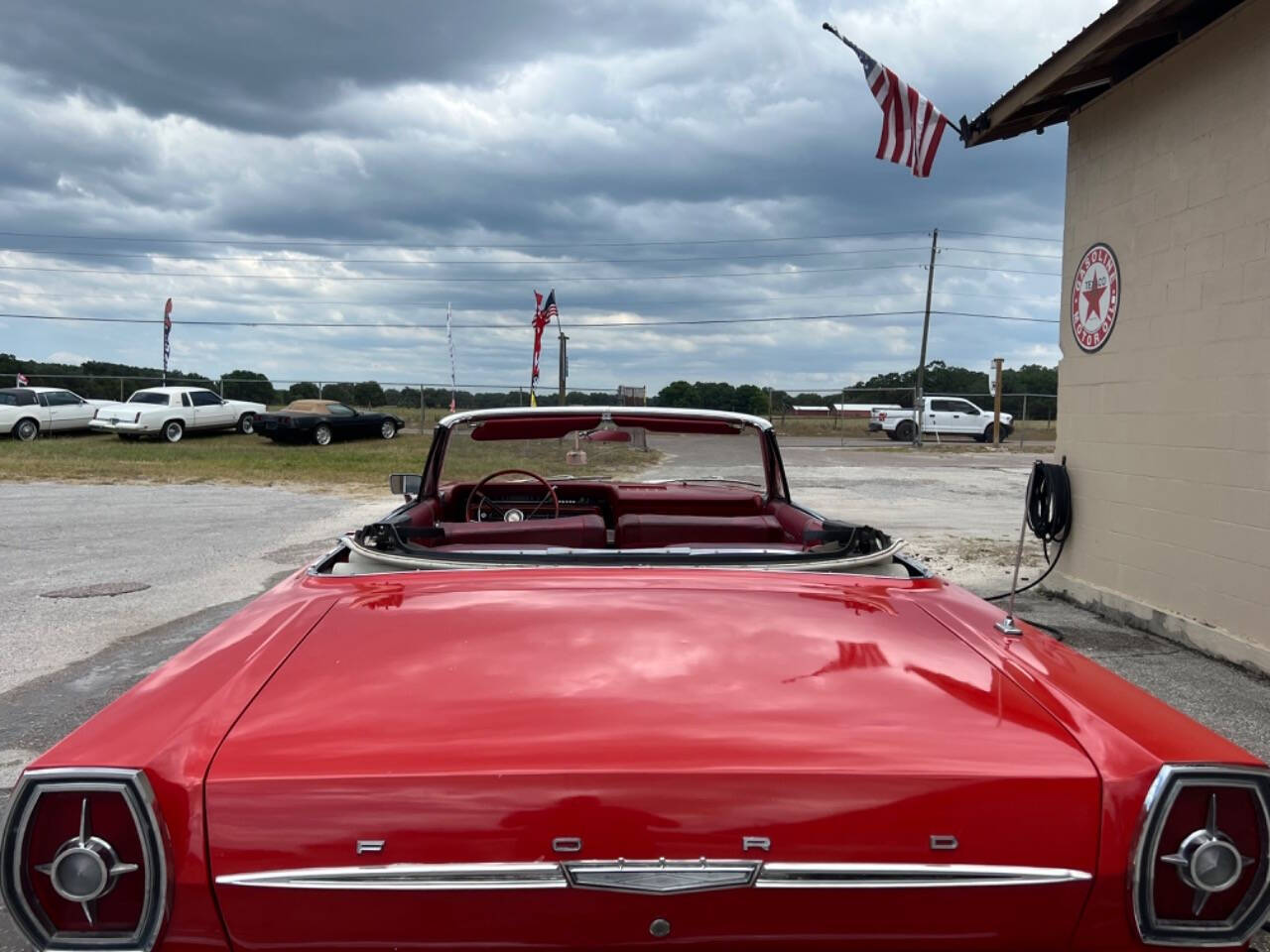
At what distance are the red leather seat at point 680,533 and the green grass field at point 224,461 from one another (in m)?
10.0

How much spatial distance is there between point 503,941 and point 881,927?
515 millimetres

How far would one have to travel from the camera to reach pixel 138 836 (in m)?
1.33

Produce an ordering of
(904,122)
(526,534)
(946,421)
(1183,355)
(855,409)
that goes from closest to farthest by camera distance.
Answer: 1. (526,534)
2. (1183,355)
3. (904,122)
4. (946,421)
5. (855,409)

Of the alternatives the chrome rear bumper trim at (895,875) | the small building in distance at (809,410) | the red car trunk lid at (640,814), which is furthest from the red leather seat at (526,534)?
the small building in distance at (809,410)

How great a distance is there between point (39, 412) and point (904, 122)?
948 inches

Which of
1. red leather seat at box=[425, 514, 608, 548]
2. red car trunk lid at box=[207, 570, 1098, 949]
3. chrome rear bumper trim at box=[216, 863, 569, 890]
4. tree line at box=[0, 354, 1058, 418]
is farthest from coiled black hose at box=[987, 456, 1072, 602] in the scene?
tree line at box=[0, 354, 1058, 418]

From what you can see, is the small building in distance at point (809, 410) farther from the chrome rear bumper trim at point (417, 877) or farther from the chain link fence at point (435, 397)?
the chrome rear bumper trim at point (417, 877)

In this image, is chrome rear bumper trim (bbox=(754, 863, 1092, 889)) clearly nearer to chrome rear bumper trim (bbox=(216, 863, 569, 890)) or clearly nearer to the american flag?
chrome rear bumper trim (bbox=(216, 863, 569, 890))

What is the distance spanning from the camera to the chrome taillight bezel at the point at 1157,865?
1.37 metres

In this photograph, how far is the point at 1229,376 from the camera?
216 inches

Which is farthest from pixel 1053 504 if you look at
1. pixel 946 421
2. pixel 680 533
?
pixel 946 421

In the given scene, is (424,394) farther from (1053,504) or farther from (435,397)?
(1053,504)

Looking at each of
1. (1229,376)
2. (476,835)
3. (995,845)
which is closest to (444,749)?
(476,835)

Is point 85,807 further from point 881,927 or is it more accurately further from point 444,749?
point 881,927
